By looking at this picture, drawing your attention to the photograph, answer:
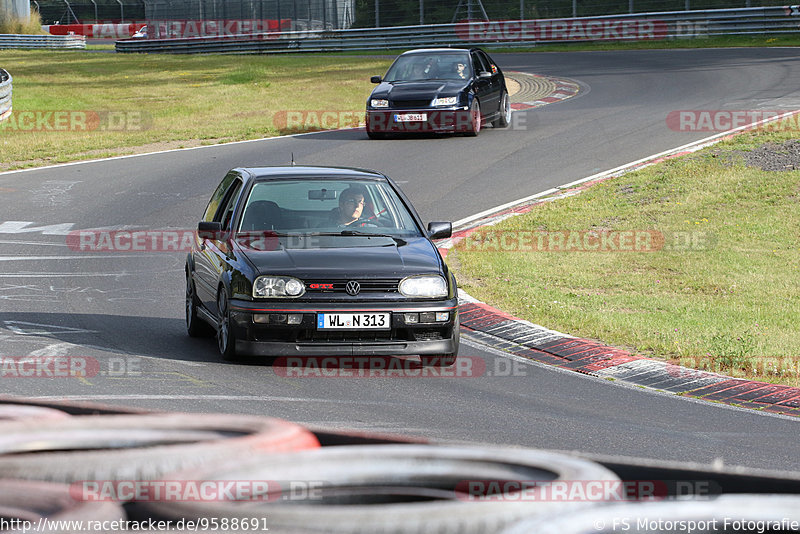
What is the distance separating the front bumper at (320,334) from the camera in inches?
345

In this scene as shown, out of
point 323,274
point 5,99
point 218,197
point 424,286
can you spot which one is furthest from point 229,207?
point 5,99

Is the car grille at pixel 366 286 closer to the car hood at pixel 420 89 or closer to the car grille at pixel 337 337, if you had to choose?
the car grille at pixel 337 337

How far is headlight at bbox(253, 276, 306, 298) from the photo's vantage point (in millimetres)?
8859

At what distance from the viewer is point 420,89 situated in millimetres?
23000

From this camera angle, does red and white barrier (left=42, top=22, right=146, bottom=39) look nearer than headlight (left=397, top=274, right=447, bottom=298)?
No

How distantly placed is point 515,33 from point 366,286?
126 ft

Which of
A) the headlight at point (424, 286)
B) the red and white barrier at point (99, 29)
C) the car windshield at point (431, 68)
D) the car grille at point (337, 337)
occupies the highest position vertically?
the red and white barrier at point (99, 29)

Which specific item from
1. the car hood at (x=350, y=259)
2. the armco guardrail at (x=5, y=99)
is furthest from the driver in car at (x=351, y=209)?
the armco guardrail at (x=5, y=99)

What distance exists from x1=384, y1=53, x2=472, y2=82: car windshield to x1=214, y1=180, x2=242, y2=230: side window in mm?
13311

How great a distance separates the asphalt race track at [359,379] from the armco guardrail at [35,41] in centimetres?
4419

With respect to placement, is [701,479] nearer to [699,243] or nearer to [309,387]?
[309,387]

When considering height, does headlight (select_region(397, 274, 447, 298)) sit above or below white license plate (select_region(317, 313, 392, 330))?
above

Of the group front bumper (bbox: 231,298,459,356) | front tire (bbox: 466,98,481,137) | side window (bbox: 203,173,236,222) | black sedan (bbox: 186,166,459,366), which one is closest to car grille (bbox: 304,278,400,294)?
black sedan (bbox: 186,166,459,366)

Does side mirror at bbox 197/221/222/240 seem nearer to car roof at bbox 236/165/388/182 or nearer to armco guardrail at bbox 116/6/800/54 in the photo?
car roof at bbox 236/165/388/182
